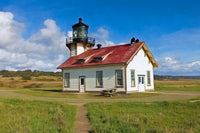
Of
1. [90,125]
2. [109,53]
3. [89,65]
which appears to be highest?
[109,53]

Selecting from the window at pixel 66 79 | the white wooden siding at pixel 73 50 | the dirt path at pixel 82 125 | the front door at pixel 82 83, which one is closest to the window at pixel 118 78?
the front door at pixel 82 83

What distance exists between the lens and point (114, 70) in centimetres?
2177

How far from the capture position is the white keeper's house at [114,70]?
21.4 metres

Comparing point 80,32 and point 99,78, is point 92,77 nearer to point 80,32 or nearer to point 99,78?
point 99,78

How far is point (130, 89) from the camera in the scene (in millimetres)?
21344

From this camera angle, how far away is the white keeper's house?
21398 mm

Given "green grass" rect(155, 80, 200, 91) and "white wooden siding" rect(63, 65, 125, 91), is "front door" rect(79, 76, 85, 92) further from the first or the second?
"green grass" rect(155, 80, 200, 91)

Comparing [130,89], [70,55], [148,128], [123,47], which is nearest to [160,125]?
[148,128]

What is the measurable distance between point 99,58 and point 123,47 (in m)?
3.79

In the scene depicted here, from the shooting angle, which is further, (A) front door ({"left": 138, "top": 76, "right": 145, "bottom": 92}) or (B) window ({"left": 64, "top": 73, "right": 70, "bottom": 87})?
(B) window ({"left": 64, "top": 73, "right": 70, "bottom": 87})

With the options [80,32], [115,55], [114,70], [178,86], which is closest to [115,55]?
[115,55]

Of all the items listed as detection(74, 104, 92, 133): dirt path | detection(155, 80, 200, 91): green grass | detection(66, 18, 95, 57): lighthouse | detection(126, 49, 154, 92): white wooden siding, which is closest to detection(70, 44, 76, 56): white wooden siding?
detection(66, 18, 95, 57): lighthouse

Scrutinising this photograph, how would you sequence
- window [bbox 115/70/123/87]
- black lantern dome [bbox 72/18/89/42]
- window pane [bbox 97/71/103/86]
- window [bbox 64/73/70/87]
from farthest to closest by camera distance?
black lantern dome [bbox 72/18/89/42] → window [bbox 64/73/70/87] → window pane [bbox 97/71/103/86] → window [bbox 115/70/123/87]

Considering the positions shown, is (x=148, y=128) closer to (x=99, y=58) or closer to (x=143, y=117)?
(x=143, y=117)
